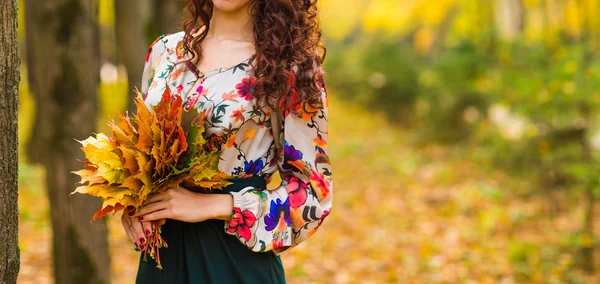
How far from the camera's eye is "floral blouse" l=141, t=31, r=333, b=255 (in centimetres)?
202

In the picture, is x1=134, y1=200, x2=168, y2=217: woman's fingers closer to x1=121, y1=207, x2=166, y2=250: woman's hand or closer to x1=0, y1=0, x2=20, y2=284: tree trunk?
x1=121, y1=207, x2=166, y2=250: woman's hand

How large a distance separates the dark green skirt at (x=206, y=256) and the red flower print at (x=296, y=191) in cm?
13

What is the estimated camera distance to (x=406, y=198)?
29.8 ft

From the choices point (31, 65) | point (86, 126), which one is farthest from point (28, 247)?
point (31, 65)

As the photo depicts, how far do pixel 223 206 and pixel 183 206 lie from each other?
130 mm

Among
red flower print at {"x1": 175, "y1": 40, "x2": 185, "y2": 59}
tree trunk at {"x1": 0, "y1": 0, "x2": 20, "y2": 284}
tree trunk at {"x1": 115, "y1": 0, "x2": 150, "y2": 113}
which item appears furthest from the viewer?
tree trunk at {"x1": 115, "y1": 0, "x2": 150, "y2": 113}

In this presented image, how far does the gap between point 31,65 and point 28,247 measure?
4455 mm

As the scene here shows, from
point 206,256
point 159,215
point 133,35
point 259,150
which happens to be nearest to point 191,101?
point 259,150

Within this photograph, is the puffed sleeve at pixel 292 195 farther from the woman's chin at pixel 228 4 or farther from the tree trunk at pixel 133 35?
the tree trunk at pixel 133 35

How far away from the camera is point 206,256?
2.03 meters

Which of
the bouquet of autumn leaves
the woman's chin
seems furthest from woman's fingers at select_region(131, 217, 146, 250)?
the woman's chin

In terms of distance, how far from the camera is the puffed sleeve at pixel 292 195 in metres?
2.03

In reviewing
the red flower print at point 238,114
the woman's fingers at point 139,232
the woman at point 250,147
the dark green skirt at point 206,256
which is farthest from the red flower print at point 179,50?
the woman's fingers at point 139,232

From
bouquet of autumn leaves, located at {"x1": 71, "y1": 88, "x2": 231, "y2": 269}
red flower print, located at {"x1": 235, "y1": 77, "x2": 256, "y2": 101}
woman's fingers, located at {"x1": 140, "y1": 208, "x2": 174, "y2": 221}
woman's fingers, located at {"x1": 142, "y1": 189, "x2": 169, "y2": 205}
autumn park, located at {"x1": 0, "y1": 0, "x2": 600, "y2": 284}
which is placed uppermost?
autumn park, located at {"x1": 0, "y1": 0, "x2": 600, "y2": 284}
